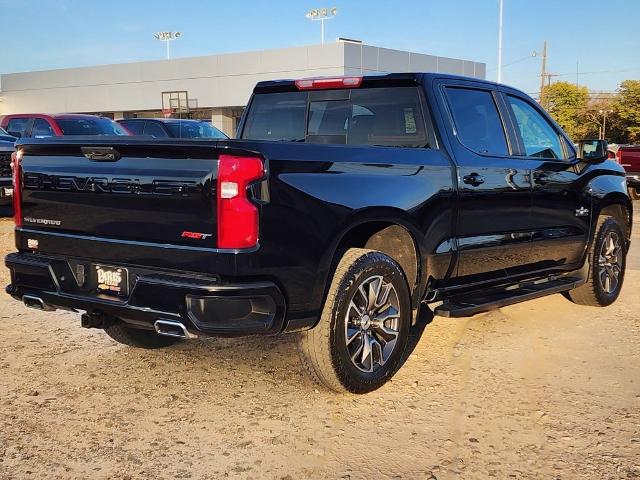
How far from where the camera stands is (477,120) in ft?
16.6

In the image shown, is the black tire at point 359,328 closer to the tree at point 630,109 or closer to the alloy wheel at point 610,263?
the alloy wheel at point 610,263

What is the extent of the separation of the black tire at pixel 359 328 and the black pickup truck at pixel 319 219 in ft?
0.03

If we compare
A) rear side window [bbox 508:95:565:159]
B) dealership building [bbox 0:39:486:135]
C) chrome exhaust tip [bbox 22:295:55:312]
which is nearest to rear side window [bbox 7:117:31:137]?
chrome exhaust tip [bbox 22:295:55:312]

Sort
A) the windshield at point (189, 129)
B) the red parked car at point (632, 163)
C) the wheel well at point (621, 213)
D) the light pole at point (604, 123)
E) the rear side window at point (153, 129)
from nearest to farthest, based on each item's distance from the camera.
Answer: the wheel well at point (621, 213), the windshield at point (189, 129), the rear side window at point (153, 129), the red parked car at point (632, 163), the light pole at point (604, 123)

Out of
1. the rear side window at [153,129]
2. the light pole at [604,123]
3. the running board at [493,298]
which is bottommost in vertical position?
the running board at [493,298]

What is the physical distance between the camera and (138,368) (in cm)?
455

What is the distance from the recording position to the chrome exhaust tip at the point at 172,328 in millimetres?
3420

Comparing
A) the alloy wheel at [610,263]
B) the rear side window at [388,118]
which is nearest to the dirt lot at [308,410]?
the alloy wheel at [610,263]

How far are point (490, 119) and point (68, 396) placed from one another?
140 inches

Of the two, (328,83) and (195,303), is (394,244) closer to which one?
(328,83)

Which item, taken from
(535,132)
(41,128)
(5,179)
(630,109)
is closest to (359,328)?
(535,132)

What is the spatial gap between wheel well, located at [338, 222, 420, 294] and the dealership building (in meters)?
36.6

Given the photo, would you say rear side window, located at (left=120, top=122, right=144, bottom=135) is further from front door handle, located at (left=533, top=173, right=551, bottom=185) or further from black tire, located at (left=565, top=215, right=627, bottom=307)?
front door handle, located at (left=533, top=173, right=551, bottom=185)

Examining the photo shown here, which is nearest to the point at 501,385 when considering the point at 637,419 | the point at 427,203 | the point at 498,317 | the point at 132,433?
the point at 637,419
